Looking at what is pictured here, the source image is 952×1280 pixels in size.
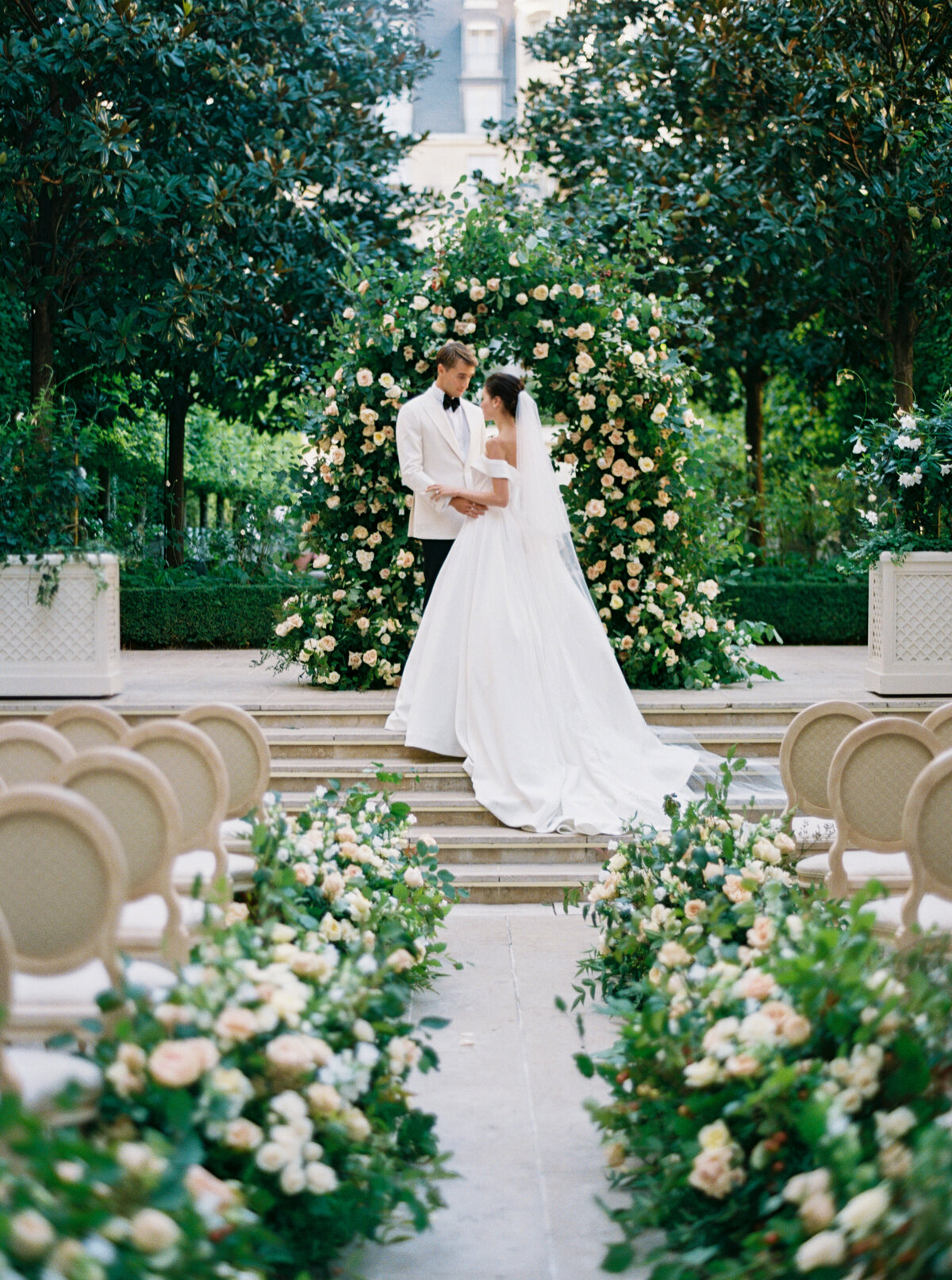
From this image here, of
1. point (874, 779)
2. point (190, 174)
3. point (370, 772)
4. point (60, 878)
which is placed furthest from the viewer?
point (190, 174)

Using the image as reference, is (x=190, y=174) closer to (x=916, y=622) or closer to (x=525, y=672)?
(x=525, y=672)

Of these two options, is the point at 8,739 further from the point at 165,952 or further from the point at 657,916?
the point at 657,916

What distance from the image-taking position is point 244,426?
2139 centimetres

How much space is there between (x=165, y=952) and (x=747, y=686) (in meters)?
6.22

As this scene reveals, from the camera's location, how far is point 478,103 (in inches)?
1250

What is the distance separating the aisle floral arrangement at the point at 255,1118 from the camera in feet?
6.09

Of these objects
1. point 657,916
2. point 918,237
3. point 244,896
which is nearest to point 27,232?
point 918,237

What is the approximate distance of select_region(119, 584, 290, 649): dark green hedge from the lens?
12.7 meters

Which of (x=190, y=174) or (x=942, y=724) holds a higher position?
(x=190, y=174)

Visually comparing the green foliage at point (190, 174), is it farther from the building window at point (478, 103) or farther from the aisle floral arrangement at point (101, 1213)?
the building window at point (478, 103)

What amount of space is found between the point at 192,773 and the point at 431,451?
4.43 m

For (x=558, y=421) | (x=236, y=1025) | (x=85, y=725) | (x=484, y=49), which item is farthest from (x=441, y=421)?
(x=484, y=49)

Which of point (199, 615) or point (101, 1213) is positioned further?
point (199, 615)

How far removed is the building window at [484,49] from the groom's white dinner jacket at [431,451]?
26756 millimetres
